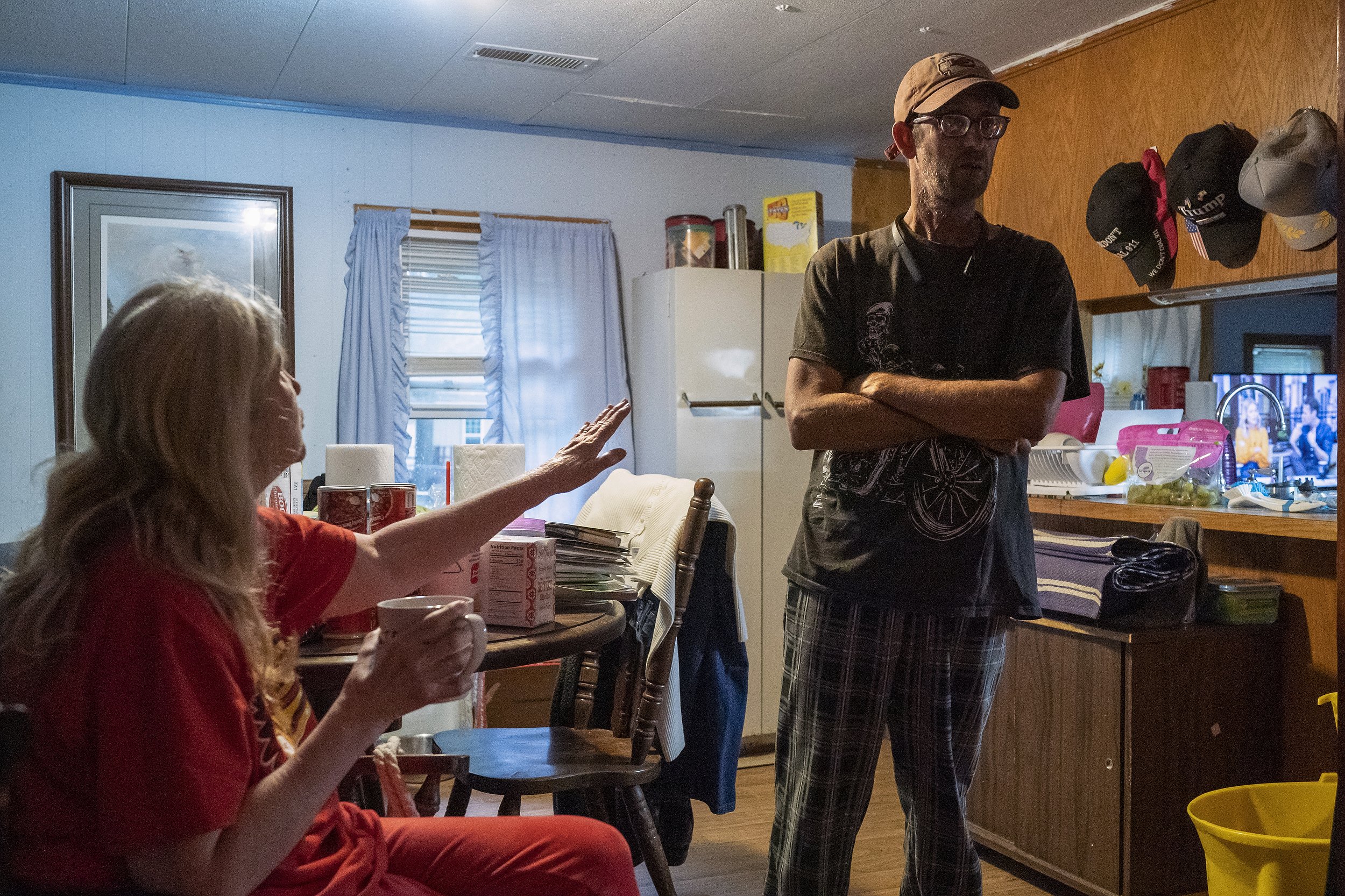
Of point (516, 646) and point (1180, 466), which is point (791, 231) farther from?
point (516, 646)

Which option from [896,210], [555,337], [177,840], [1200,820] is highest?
[896,210]

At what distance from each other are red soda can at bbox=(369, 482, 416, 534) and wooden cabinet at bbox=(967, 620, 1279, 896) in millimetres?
1679

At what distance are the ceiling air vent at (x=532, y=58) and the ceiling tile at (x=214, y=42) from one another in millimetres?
604

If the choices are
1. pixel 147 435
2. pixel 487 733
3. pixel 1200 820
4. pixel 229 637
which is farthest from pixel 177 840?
pixel 1200 820

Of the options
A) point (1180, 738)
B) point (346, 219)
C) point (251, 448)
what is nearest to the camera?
point (251, 448)

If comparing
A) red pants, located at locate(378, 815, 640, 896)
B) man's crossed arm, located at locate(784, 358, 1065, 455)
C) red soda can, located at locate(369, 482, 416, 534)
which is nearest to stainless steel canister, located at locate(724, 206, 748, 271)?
man's crossed arm, located at locate(784, 358, 1065, 455)

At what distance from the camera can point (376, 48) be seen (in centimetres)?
360

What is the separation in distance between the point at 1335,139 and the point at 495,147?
318 cm

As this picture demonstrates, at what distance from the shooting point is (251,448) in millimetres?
1008

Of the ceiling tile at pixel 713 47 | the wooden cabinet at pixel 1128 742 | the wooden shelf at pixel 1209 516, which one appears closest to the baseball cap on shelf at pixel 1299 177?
the wooden shelf at pixel 1209 516

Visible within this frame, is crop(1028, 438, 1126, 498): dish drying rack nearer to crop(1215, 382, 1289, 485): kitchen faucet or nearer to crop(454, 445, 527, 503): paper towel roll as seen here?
crop(1215, 382, 1289, 485): kitchen faucet

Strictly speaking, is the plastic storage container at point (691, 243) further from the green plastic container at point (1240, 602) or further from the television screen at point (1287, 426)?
the green plastic container at point (1240, 602)

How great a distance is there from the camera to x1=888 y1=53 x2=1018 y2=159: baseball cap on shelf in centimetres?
162

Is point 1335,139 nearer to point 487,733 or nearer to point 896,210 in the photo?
point 487,733
